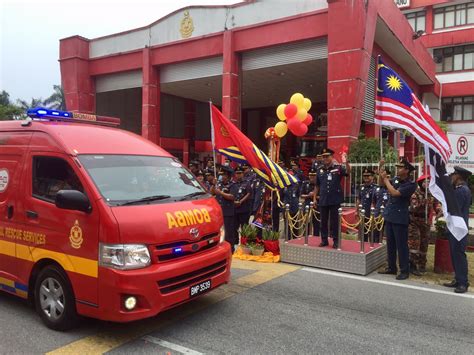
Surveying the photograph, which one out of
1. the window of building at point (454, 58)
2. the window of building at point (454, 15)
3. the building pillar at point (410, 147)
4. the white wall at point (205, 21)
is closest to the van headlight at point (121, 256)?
the white wall at point (205, 21)

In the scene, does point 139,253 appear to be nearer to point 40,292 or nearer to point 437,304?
point 40,292

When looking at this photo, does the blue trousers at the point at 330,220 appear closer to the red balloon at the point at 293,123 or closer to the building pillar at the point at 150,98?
the red balloon at the point at 293,123

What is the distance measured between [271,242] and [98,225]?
14.7 feet

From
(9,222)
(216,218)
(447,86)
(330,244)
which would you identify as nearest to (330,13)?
(330,244)

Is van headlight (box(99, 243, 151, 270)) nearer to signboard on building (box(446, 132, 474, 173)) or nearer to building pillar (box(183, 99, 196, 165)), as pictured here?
signboard on building (box(446, 132, 474, 173))

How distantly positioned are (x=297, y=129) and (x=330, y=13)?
5975 mm

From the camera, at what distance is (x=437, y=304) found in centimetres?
537

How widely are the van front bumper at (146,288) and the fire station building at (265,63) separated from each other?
11066 millimetres

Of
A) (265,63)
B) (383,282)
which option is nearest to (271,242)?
(383,282)

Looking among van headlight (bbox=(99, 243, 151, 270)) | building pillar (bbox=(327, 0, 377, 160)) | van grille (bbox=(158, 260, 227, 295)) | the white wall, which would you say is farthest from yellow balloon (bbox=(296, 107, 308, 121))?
van headlight (bbox=(99, 243, 151, 270))

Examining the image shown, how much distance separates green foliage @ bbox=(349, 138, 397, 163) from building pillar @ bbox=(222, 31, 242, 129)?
6.06 meters

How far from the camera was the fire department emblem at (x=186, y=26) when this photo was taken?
19.1 metres

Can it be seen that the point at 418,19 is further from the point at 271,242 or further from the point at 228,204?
the point at 271,242

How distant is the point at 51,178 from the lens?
4469 mm
